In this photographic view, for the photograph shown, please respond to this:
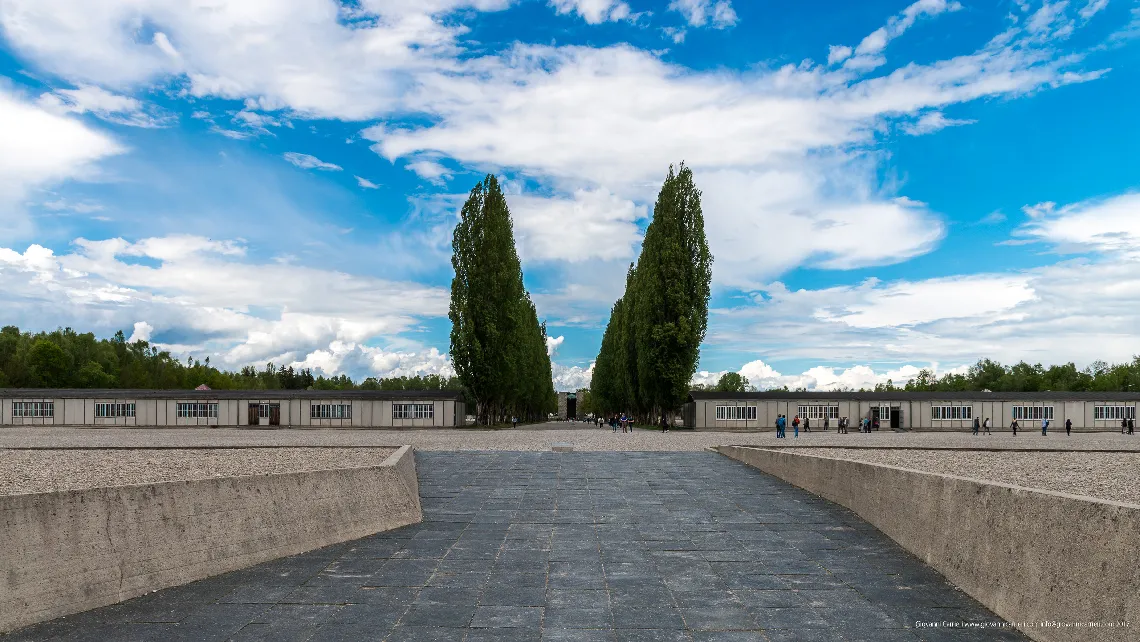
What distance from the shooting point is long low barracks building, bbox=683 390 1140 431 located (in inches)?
2450

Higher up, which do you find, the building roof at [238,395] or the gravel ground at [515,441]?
the building roof at [238,395]

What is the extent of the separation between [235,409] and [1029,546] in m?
63.3

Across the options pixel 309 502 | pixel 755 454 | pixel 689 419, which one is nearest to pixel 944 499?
pixel 309 502

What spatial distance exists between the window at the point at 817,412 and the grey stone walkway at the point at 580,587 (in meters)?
51.8

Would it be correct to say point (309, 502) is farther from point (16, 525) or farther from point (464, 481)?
point (464, 481)

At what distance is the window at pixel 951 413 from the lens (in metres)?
63.3

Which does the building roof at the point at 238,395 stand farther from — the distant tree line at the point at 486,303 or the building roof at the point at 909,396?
the building roof at the point at 909,396

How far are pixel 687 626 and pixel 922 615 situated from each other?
78.4 inches

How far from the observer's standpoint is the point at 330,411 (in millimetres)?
62219

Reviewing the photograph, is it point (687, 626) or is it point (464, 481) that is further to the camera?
point (464, 481)

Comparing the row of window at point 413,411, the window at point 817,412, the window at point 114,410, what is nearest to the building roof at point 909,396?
the window at point 817,412

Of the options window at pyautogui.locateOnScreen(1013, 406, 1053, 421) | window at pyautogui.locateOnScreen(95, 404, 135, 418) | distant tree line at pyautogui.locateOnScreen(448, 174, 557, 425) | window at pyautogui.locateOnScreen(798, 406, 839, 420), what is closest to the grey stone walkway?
distant tree line at pyautogui.locateOnScreen(448, 174, 557, 425)

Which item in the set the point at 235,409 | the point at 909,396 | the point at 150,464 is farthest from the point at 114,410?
the point at 909,396

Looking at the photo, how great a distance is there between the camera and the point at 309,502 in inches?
378
